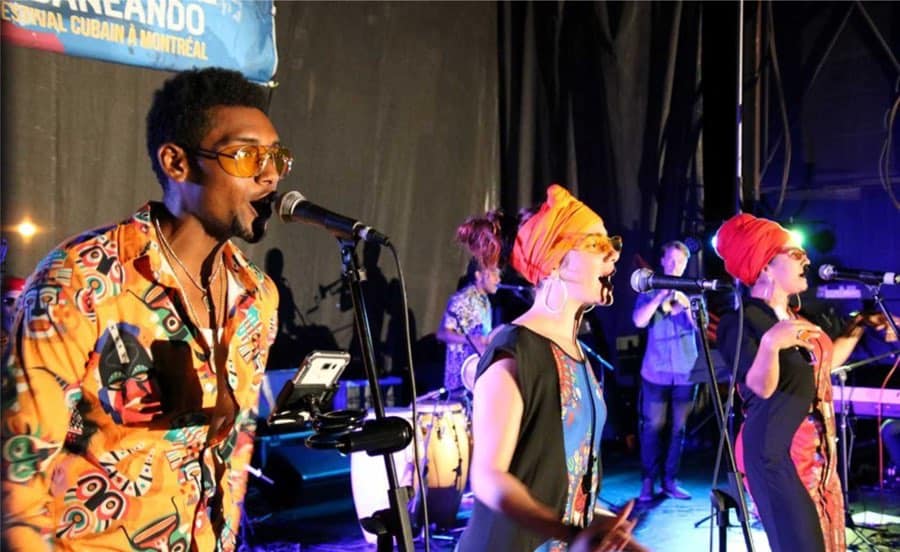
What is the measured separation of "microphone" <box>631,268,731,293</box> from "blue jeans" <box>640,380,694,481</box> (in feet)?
13.6

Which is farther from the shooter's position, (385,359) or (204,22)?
(385,359)

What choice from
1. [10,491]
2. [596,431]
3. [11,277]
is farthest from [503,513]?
[11,277]

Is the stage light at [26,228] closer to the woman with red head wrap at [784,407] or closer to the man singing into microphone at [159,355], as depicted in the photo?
the man singing into microphone at [159,355]

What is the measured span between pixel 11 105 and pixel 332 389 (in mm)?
3994

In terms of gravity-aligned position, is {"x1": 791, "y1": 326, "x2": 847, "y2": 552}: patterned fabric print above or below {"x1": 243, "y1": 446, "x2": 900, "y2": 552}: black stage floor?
above

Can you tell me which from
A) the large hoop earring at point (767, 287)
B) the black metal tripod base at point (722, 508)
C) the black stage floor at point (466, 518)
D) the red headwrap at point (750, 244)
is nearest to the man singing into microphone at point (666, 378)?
the black stage floor at point (466, 518)

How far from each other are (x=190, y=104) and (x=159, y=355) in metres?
0.69

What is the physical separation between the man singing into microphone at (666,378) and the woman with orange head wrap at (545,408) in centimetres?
469

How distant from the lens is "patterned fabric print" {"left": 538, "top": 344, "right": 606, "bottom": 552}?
2.63 metres

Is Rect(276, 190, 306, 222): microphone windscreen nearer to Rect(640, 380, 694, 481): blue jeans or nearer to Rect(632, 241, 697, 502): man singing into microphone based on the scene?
Rect(632, 241, 697, 502): man singing into microphone

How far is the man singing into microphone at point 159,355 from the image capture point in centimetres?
175

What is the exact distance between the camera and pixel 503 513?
234 cm

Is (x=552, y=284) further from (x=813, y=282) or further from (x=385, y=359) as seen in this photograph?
(x=813, y=282)

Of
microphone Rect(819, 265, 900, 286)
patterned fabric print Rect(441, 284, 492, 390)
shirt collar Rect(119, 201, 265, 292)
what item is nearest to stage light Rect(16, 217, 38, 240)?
patterned fabric print Rect(441, 284, 492, 390)
